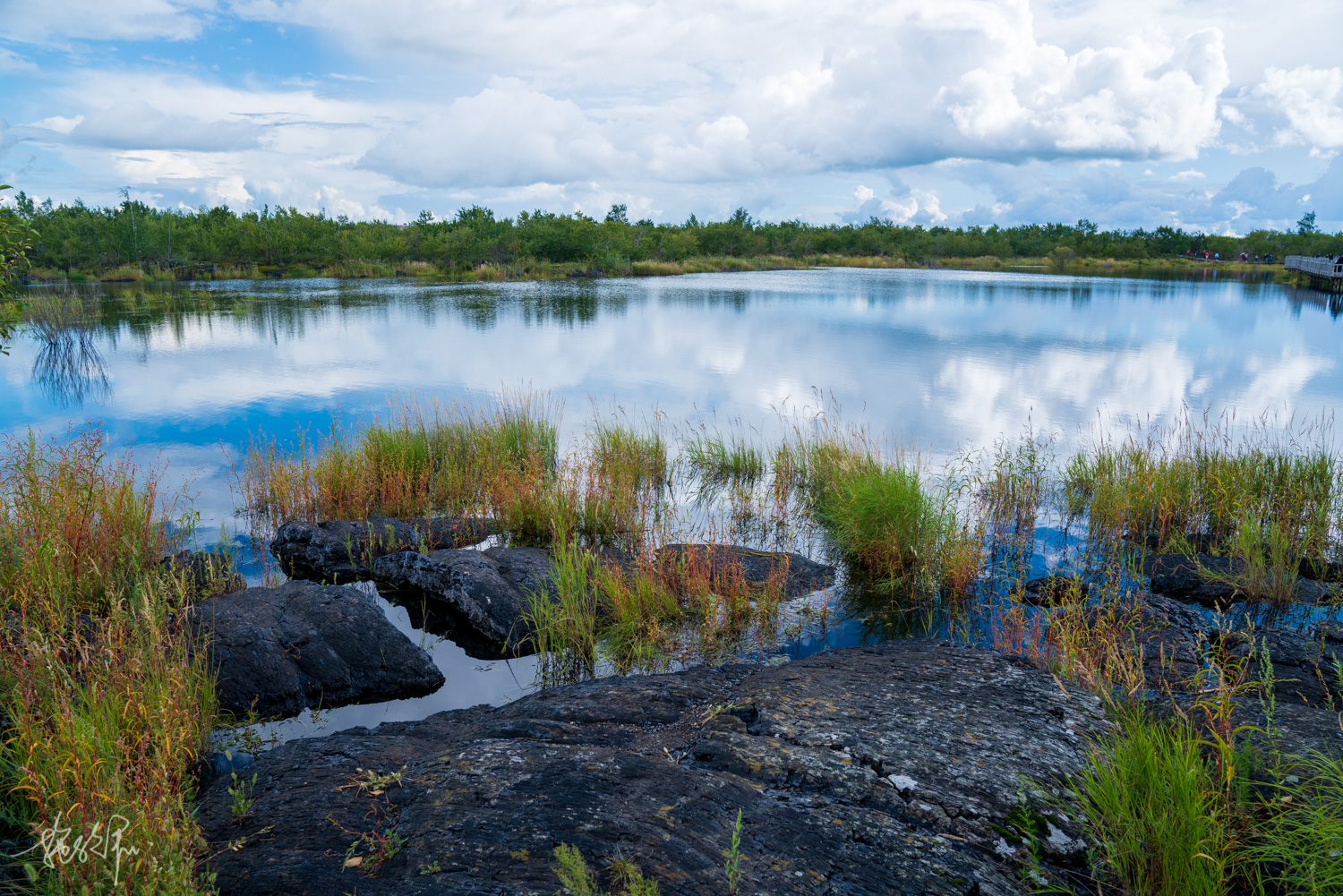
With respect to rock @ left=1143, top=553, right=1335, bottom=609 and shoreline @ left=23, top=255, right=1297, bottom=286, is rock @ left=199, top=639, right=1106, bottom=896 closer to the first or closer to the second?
rock @ left=1143, top=553, right=1335, bottom=609

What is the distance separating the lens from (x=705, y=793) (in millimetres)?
3248

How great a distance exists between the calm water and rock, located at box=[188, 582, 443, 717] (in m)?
0.27

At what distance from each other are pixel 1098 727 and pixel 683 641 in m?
3.45

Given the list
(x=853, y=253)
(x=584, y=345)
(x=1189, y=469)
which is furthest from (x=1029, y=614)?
(x=853, y=253)

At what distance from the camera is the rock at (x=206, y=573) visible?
6578mm

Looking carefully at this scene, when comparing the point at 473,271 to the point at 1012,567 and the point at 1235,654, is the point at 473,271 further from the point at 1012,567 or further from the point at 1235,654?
the point at 1235,654

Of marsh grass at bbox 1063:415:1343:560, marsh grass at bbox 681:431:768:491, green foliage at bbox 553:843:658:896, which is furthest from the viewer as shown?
marsh grass at bbox 681:431:768:491

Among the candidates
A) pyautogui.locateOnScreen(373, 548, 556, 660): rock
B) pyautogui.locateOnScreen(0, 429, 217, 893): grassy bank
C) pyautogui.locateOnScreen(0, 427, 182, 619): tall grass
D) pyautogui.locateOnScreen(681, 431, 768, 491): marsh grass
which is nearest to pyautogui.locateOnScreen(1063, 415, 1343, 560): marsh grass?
pyautogui.locateOnScreen(681, 431, 768, 491): marsh grass

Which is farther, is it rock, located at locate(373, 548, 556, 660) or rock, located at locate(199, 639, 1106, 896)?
rock, located at locate(373, 548, 556, 660)

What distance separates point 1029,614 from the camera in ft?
23.4

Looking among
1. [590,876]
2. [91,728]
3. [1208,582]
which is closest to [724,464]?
[1208,582]

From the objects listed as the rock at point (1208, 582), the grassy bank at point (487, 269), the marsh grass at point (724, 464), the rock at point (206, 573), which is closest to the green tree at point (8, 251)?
the rock at point (206, 573)

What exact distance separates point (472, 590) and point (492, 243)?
226ft

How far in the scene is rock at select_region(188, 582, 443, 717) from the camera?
538cm
